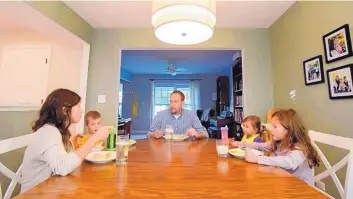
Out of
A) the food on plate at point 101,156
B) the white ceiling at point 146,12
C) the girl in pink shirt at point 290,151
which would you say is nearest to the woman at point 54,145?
the food on plate at point 101,156

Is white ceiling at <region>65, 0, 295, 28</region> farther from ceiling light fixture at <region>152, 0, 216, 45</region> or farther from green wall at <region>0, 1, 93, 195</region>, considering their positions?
ceiling light fixture at <region>152, 0, 216, 45</region>

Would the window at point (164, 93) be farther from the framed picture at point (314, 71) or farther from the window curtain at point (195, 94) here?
the framed picture at point (314, 71)

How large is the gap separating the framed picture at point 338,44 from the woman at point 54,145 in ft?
6.24

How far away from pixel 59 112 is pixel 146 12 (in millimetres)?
1766

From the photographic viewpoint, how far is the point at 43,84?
303cm

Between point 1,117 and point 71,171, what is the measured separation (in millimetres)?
2326

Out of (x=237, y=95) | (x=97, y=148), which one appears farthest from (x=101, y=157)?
(x=237, y=95)

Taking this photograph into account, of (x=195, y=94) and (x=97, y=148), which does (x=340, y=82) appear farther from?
(x=195, y=94)

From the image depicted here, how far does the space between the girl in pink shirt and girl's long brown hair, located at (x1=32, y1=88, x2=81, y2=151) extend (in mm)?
1046

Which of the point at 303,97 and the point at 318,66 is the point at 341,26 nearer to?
the point at 318,66

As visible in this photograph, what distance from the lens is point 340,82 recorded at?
165cm

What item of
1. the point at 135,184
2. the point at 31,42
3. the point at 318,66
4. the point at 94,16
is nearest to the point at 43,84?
the point at 31,42

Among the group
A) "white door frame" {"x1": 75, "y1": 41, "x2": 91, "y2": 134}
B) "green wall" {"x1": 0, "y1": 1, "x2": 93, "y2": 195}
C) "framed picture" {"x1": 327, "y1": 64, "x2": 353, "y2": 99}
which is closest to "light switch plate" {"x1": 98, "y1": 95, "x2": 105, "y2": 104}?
"white door frame" {"x1": 75, "y1": 41, "x2": 91, "y2": 134}

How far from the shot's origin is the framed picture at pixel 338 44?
156 centimetres
